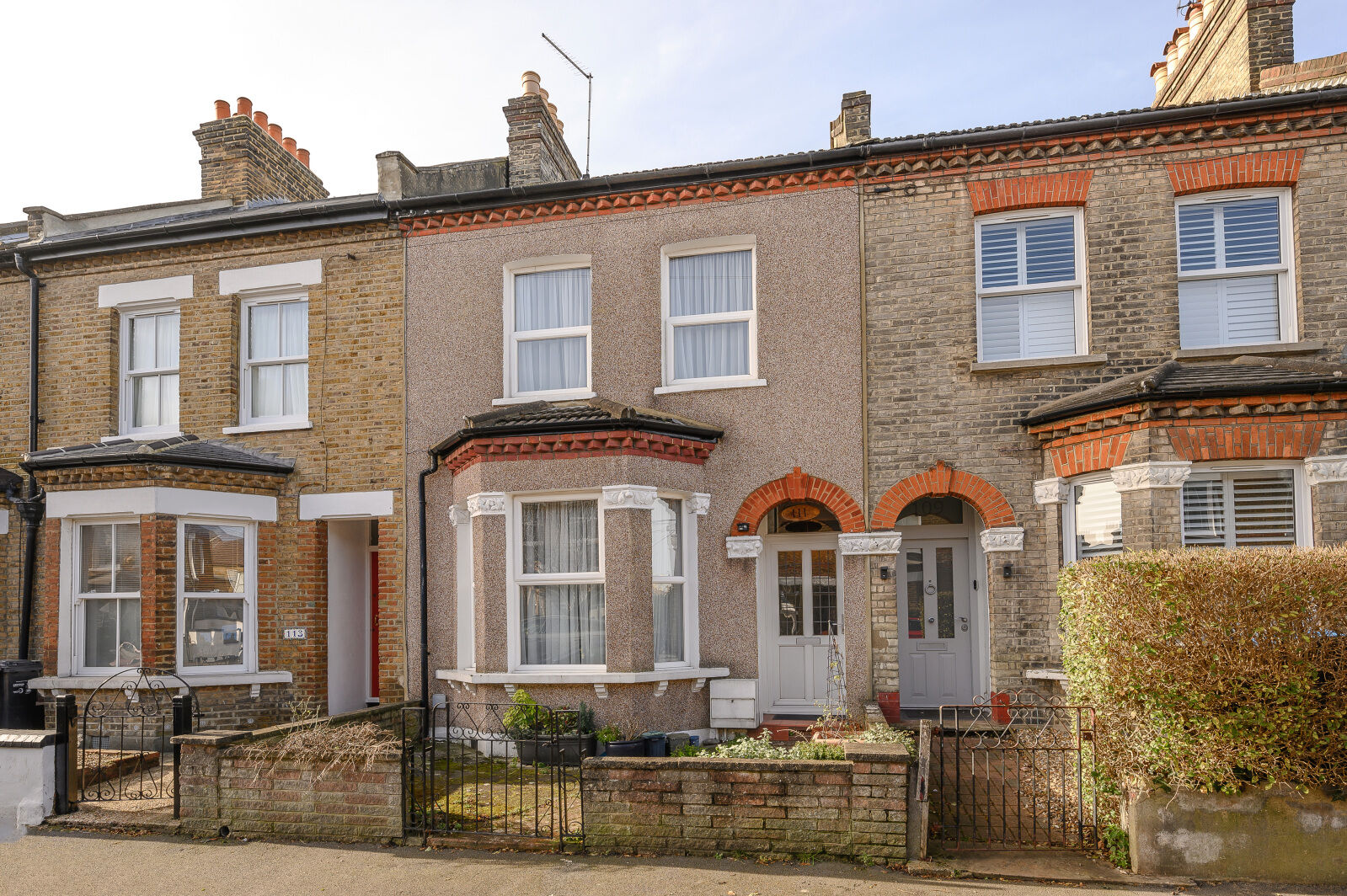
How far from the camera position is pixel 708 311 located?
10648 mm

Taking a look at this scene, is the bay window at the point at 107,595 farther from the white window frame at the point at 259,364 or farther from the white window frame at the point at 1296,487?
the white window frame at the point at 1296,487

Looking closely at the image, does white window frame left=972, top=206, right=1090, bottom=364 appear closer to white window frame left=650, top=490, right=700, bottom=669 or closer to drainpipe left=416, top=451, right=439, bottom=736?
white window frame left=650, top=490, right=700, bottom=669

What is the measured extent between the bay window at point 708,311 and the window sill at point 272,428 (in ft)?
15.3

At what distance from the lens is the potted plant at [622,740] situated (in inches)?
342

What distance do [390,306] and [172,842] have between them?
21.1ft

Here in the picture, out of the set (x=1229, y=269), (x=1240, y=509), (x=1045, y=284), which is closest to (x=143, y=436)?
(x=1045, y=284)

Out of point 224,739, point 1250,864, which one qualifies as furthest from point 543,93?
point 1250,864

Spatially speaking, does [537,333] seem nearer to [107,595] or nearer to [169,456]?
[169,456]

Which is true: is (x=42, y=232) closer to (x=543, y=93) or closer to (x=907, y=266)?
(x=543, y=93)

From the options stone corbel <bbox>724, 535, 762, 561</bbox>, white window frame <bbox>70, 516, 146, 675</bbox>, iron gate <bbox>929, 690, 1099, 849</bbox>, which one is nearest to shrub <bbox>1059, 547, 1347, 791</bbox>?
iron gate <bbox>929, 690, 1099, 849</bbox>

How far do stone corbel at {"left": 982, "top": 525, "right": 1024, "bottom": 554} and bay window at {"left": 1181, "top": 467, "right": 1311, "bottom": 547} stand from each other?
1.50 meters

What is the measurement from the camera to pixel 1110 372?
31.2ft

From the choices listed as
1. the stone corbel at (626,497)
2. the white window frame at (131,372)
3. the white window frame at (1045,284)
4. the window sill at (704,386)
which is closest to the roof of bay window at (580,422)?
the window sill at (704,386)

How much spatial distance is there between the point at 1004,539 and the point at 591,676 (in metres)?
4.50
